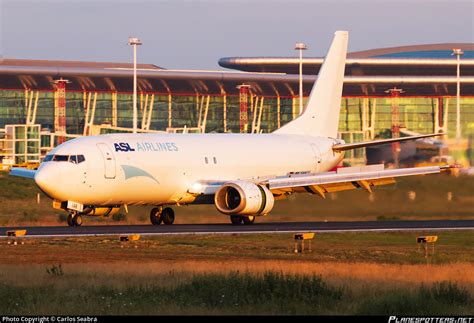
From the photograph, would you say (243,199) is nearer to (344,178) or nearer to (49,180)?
(344,178)

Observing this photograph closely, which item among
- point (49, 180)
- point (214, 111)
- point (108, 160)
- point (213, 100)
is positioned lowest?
point (49, 180)

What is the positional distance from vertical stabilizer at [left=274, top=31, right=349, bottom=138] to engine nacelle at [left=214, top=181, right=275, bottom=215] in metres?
9.76

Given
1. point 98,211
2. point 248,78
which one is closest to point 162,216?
point 98,211

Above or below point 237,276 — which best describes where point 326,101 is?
above

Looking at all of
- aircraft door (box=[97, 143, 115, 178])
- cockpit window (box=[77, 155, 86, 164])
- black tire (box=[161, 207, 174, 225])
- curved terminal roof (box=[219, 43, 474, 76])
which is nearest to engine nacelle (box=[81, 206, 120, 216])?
aircraft door (box=[97, 143, 115, 178])

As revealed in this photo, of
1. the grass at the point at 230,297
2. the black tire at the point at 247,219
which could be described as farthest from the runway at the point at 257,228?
the grass at the point at 230,297

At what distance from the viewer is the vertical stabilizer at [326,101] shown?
6184cm

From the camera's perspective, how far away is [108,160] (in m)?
49.3

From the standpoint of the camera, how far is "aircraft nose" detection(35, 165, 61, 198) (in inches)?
1864

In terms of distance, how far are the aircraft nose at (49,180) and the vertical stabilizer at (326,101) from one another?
16983 mm

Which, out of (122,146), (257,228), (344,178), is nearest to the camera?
(257,228)

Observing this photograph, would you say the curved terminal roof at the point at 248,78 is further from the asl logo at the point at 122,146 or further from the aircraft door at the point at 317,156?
the asl logo at the point at 122,146

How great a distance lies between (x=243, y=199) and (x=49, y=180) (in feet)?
27.7

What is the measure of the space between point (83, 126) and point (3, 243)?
290 feet
